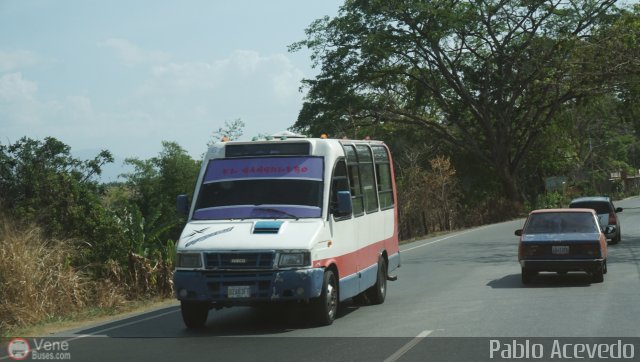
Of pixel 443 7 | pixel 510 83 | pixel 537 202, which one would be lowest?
pixel 537 202

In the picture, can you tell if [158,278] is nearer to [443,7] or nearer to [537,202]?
[443,7]

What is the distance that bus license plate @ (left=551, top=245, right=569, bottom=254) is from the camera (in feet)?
54.1

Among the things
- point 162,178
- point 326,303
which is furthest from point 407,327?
point 162,178

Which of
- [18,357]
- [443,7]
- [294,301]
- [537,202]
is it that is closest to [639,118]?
[443,7]

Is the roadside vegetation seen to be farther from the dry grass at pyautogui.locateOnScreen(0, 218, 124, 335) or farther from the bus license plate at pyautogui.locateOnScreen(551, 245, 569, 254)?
the bus license plate at pyautogui.locateOnScreen(551, 245, 569, 254)

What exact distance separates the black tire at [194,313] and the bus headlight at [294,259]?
1476mm

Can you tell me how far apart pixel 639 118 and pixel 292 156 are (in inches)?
1077

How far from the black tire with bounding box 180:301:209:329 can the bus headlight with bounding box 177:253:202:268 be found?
2.09 feet

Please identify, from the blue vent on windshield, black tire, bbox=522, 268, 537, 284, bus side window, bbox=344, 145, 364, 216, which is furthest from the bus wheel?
black tire, bbox=522, 268, 537, 284

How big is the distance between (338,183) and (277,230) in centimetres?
170

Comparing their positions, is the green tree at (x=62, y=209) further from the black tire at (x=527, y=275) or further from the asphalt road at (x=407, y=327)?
the black tire at (x=527, y=275)

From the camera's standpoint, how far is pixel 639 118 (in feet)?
117

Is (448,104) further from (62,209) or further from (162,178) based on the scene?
(62,209)

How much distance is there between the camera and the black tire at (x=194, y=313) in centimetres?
1163
